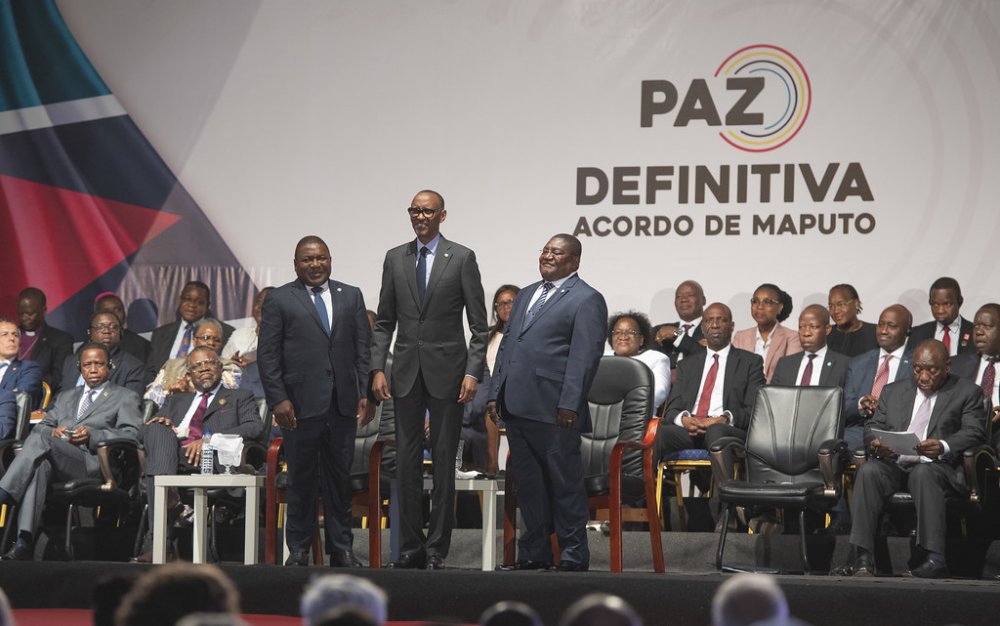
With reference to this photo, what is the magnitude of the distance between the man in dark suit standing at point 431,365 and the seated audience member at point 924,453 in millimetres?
1853

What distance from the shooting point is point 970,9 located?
7.57 meters

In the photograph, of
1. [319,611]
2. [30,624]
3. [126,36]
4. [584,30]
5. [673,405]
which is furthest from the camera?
[126,36]

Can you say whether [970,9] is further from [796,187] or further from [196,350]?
[196,350]

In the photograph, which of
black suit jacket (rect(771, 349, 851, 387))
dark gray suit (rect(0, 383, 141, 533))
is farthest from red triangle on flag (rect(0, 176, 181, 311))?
black suit jacket (rect(771, 349, 851, 387))

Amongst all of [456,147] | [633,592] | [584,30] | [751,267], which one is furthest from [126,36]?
[633,592]

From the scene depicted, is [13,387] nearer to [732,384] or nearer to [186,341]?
[186,341]

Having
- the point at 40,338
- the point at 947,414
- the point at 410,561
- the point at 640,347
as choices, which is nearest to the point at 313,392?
the point at 410,561

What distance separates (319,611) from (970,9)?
746 centimetres

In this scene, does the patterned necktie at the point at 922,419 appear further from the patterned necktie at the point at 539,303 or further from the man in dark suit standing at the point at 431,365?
the man in dark suit standing at the point at 431,365

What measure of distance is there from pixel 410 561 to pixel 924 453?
7.65 feet

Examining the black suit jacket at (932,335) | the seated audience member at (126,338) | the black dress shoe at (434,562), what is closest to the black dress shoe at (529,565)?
the black dress shoe at (434,562)

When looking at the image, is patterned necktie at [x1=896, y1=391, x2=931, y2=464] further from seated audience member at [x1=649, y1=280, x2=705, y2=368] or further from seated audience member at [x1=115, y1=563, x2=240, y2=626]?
seated audience member at [x1=115, y1=563, x2=240, y2=626]

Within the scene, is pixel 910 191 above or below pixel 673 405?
above

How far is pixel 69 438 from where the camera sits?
661 cm
